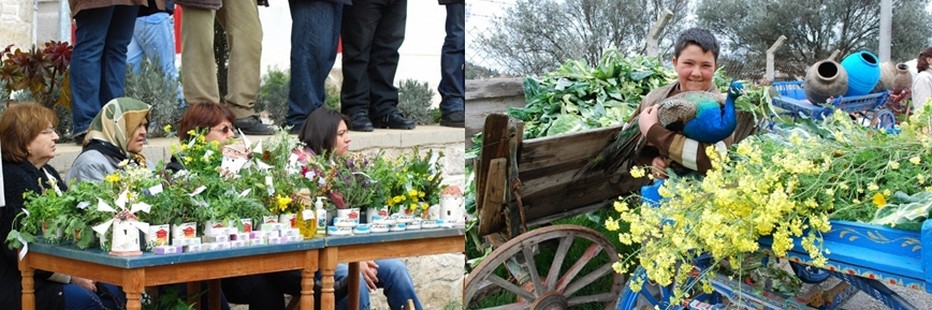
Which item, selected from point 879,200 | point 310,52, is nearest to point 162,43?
point 310,52

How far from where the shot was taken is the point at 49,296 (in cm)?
344

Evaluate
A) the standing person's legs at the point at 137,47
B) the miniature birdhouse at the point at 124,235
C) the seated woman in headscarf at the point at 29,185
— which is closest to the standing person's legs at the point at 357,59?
the standing person's legs at the point at 137,47

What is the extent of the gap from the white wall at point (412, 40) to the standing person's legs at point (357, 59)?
6 centimetres

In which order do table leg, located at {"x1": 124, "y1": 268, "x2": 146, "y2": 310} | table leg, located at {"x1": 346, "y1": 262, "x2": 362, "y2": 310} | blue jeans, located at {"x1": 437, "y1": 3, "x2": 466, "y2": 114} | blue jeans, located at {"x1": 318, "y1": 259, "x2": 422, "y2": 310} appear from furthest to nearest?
blue jeans, located at {"x1": 318, "y1": 259, "x2": 422, "y2": 310} < table leg, located at {"x1": 346, "y1": 262, "x2": 362, "y2": 310} < blue jeans, located at {"x1": 437, "y1": 3, "x2": 466, "y2": 114} < table leg, located at {"x1": 124, "y1": 268, "x2": 146, "y2": 310}

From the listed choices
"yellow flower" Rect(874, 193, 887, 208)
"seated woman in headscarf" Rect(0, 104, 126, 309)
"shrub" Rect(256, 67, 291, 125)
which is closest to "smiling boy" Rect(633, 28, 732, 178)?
"yellow flower" Rect(874, 193, 887, 208)

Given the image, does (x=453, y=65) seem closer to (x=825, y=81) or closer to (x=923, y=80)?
(x=825, y=81)

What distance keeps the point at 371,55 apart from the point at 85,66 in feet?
3.17

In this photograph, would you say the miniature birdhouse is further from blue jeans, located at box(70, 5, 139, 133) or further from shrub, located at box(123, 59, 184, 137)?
shrub, located at box(123, 59, 184, 137)

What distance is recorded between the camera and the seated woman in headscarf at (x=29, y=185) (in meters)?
3.38

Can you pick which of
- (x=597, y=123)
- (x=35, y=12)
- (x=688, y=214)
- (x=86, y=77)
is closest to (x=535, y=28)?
(x=597, y=123)

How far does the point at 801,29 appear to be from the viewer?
3.45 metres

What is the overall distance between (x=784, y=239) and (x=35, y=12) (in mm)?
2776

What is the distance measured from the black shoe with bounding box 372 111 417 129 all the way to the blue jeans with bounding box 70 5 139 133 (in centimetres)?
91

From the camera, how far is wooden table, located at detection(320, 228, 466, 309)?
344 centimetres
